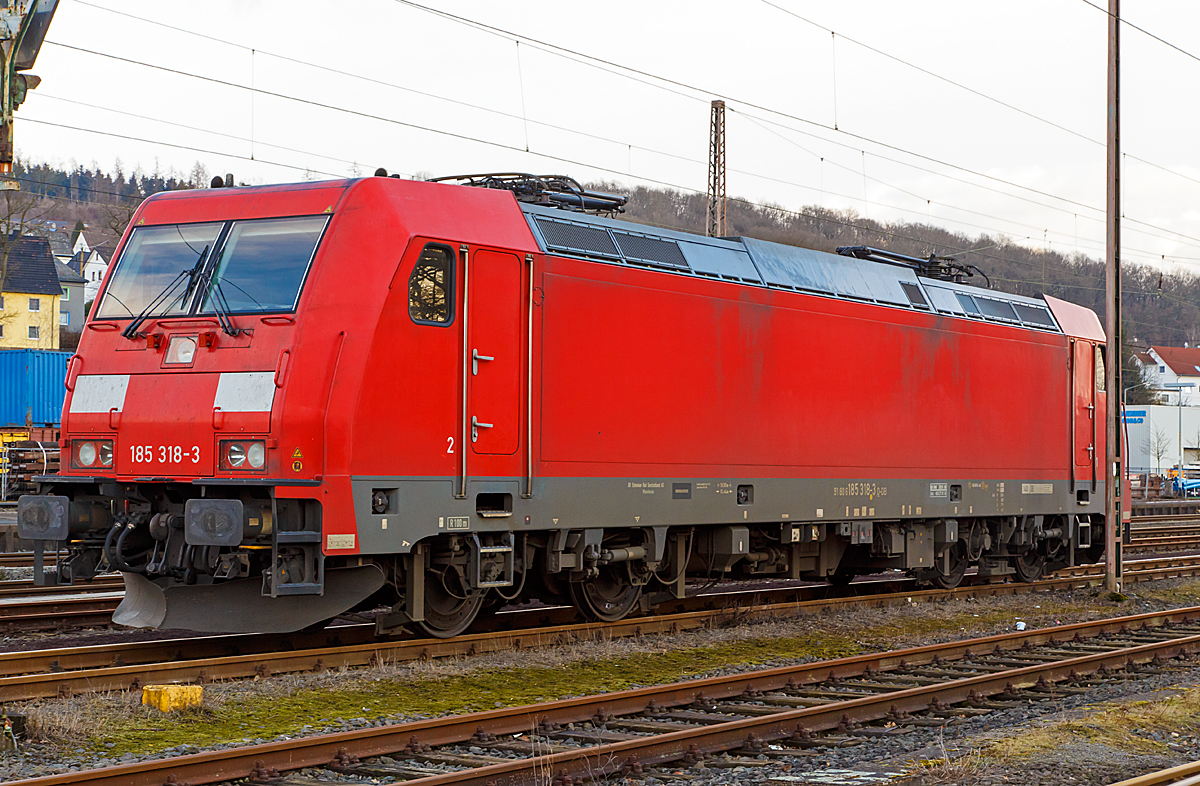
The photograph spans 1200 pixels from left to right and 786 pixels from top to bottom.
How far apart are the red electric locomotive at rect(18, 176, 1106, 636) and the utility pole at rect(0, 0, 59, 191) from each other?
95.2 inches

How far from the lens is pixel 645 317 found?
12.0m

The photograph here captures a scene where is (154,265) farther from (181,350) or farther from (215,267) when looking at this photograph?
(181,350)

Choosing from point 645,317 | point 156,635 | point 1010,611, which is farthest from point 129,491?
point 1010,611

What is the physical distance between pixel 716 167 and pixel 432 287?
69.1 feet

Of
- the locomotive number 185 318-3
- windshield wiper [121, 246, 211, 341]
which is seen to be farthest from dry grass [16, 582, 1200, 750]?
windshield wiper [121, 246, 211, 341]

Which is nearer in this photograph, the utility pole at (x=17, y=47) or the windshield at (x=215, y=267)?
the windshield at (x=215, y=267)

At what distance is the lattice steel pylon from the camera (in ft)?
99.1

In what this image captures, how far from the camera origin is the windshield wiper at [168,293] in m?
10.3

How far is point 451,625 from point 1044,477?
10.3 m

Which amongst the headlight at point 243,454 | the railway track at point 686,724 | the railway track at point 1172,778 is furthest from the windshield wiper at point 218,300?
the railway track at point 1172,778

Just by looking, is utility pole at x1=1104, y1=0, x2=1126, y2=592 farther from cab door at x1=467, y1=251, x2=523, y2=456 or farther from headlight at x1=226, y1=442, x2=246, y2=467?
headlight at x1=226, y1=442, x2=246, y2=467

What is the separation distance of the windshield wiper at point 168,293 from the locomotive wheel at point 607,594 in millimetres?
4458

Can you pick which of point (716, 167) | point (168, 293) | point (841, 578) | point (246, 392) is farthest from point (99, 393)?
point (716, 167)

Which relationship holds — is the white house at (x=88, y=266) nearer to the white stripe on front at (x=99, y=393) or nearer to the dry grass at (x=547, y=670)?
the white stripe on front at (x=99, y=393)
